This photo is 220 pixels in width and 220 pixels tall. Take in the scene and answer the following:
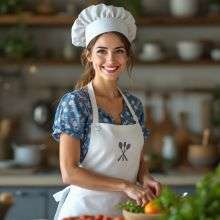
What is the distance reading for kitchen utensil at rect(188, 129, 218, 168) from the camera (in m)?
4.42

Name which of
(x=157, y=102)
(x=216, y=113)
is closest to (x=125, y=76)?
(x=157, y=102)

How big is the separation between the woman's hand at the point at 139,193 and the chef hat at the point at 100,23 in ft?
2.02

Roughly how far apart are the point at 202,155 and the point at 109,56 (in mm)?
2006

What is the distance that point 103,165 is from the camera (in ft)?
8.48

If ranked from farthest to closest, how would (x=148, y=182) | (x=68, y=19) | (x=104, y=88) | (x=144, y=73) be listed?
(x=144, y=73) < (x=68, y=19) < (x=104, y=88) < (x=148, y=182)

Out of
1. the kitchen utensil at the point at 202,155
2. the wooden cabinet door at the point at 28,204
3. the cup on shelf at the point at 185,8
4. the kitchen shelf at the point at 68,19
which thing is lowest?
the wooden cabinet door at the point at 28,204

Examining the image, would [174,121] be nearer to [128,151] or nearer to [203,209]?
[128,151]

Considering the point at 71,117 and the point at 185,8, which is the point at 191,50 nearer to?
the point at 185,8

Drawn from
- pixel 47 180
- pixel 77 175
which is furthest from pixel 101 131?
pixel 47 180

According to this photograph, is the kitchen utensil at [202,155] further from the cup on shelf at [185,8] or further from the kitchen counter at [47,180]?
the cup on shelf at [185,8]

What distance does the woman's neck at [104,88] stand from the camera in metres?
2.66

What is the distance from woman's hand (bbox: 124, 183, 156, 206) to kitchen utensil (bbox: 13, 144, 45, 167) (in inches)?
82.5

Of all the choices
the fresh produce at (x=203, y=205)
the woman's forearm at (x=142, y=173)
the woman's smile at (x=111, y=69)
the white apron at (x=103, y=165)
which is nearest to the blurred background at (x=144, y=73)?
the woman's forearm at (x=142, y=173)

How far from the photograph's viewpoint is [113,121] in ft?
8.71
